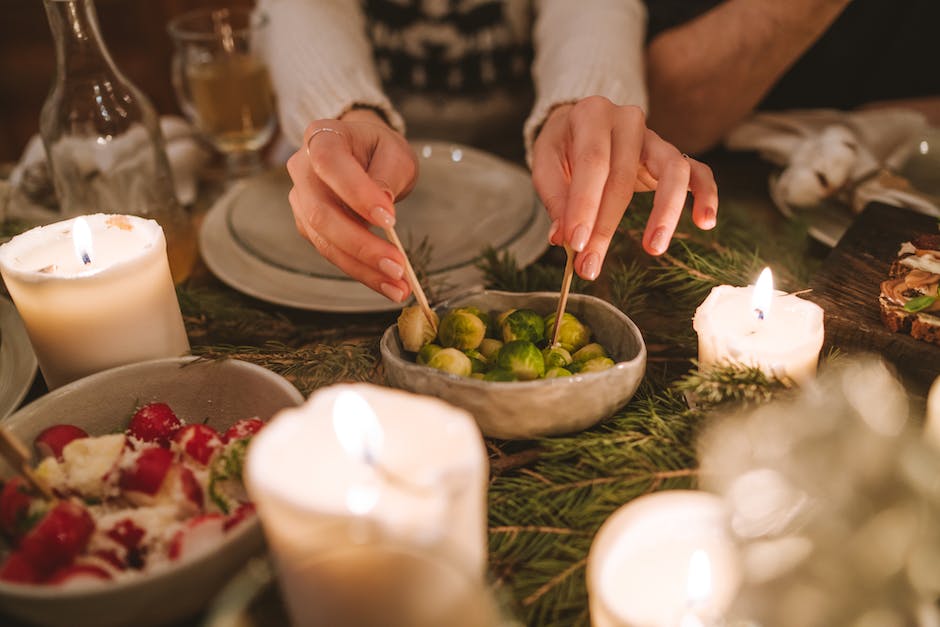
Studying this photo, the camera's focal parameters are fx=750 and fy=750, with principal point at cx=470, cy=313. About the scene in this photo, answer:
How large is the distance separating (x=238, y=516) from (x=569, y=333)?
0.43 meters

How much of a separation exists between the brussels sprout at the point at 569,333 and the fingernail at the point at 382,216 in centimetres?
23

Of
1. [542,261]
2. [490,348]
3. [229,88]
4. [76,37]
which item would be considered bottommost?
[542,261]

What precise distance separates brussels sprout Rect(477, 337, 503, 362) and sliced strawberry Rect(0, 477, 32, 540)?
49 cm

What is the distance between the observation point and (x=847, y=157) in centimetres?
127

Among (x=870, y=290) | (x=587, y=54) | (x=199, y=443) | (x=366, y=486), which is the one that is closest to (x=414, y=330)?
(x=199, y=443)

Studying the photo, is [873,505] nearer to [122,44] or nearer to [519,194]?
[519,194]

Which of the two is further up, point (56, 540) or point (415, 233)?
point (56, 540)

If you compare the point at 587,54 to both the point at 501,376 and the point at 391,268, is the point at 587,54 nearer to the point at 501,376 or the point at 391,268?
the point at 391,268

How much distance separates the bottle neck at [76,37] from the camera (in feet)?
3.63

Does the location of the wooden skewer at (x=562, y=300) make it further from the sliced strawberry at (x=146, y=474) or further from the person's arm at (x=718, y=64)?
the person's arm at (x=718, y=64)

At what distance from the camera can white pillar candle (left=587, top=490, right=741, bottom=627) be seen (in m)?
0.58

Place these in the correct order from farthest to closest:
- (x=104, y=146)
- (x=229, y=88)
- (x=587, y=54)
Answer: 1. (x=229, y=88)
2. (x=587, y=54)
3. (x=104, y=146)

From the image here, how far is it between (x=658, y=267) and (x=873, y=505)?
1.76ft

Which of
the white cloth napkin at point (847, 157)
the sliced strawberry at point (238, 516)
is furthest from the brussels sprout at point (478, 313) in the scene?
the white cloth napkin at point (847, 157)
